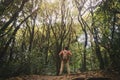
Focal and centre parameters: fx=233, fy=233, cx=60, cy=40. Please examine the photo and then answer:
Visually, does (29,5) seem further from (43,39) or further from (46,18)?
(43,39)

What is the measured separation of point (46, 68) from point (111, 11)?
34.0ft

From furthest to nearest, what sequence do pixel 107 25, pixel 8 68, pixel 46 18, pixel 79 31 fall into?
1. pixel 79 31
2. pixel 46 18
3. pixel 107 25
4. pixel 8 68

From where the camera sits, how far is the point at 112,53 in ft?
44.8

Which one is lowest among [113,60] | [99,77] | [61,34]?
[99,77]

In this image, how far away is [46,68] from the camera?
71.6 feet

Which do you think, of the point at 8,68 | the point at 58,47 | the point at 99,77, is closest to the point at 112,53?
the point at 99,77

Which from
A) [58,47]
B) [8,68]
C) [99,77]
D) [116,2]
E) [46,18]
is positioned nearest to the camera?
[99,77]

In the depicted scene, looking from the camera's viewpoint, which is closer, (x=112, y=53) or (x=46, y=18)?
(x=112, y=53)

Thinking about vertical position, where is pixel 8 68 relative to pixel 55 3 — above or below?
below

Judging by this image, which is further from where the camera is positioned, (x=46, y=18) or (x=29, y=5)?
(x=46, y=18)

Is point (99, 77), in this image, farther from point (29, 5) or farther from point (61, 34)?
point (61, 34)

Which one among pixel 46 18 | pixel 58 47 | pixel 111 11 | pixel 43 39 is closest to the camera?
pixel 111 11

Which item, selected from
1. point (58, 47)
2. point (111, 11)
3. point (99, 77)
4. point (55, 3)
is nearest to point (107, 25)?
point (111, 11)

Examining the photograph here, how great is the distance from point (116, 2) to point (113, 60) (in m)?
3.26
